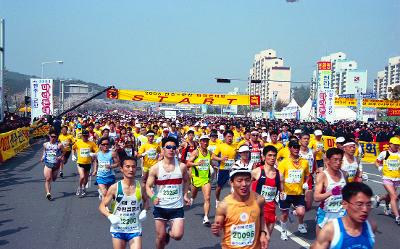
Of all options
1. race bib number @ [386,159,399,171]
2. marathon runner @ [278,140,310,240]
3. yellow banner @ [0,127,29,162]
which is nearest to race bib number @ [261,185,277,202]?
marathon runner @ [278,140,310,240]

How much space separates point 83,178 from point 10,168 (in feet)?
21.2

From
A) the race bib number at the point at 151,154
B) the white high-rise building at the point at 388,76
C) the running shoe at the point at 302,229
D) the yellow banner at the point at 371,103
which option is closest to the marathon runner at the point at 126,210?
the running shoe at the point at 302,229

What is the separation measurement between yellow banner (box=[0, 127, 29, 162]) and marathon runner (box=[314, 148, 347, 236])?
49.3ft

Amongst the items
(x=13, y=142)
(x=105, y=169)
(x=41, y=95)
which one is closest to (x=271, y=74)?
(x=41, y=95)

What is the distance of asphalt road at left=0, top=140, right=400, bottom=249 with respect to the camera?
6.91 m

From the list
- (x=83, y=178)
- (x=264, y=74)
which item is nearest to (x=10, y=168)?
(x=83, y=178)

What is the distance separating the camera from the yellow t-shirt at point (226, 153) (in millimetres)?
9906

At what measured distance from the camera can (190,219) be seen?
8.67 m

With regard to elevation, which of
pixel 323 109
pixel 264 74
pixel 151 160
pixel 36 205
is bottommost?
pixel 36 205

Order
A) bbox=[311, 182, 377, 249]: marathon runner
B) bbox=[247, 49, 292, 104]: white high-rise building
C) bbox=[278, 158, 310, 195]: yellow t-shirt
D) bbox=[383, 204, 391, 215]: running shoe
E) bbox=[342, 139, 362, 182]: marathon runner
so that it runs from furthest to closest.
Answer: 1. bbox=[247, 49, 292, 104]: white high-rise building
2. bbox=[383, 204, 391, 215]: running shoe
3. bbox=[278, 158, 310, 195]: yellow t-shirt
4. bbox=[342, 139, 362, 182]: marathon runner
5. bbox=[311, 182, 377, 249]: marathon runner

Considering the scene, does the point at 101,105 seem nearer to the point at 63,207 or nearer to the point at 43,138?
the point at 43,138

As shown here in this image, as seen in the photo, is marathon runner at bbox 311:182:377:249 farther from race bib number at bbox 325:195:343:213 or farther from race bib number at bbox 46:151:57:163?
race bib number at bbox 46:151:57:163

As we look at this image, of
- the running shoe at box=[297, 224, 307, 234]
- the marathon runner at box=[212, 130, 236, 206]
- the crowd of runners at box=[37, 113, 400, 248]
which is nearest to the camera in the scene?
the crowd of runners at box=[37, 113, 400, 248]

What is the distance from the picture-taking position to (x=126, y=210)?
16.9ft
